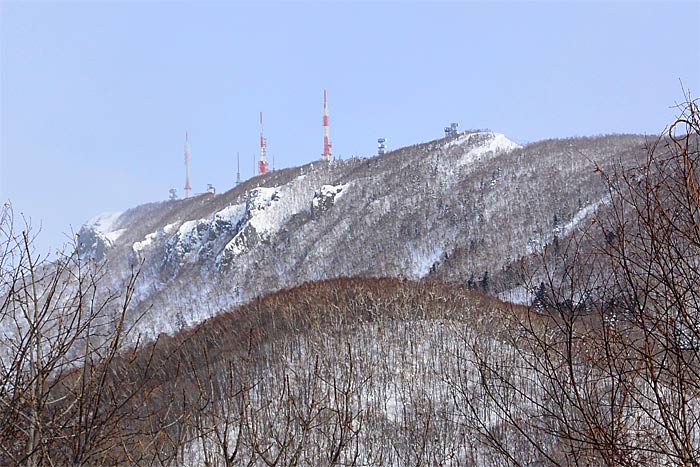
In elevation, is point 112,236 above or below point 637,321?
below

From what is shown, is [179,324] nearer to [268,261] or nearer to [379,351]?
[268,261]

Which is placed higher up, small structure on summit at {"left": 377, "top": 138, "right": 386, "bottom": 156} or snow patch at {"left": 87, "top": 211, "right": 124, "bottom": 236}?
small structure on summit at {"left": 377, "top": 138, "right": 386, "bottom": 156}

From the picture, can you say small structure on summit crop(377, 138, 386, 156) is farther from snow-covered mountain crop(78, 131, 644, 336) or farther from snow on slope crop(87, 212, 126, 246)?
snow on slope crop(87, 212, 126, 246)

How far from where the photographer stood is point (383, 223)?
63.9 meters

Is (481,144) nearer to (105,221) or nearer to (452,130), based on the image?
(452,130)

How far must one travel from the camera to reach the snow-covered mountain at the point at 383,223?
2106 inches

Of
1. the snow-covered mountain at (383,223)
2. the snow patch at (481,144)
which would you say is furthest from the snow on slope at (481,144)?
the snow-covered mountain at (383,223)

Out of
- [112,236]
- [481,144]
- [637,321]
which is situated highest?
[481,144]

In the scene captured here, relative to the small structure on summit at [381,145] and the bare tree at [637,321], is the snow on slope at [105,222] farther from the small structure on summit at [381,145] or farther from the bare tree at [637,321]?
the bare tree at [637,321]

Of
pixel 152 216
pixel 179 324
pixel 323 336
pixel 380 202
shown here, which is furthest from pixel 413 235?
pixel 152 216

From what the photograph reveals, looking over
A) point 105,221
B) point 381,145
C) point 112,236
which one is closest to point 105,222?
point 105,221

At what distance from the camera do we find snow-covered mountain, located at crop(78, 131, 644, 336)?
53500mm

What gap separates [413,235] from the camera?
197ft

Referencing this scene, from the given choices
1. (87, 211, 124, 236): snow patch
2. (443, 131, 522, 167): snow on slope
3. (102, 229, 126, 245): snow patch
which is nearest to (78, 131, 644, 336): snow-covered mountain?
(443, 131, 522, 167): snow on slope
